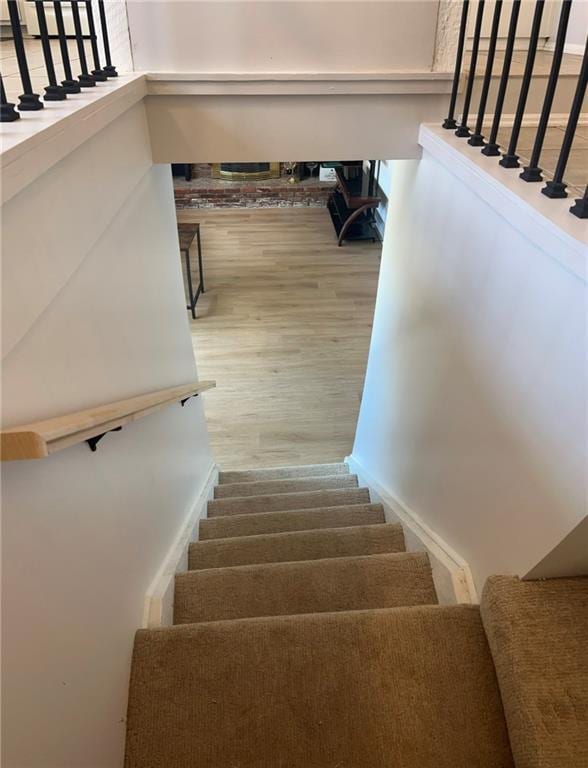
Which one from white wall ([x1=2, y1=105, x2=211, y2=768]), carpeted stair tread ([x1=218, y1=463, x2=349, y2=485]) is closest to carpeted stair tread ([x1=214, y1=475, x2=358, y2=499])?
carpeted stair tread ([x1=218, y1=463, x2=349, y2=485])

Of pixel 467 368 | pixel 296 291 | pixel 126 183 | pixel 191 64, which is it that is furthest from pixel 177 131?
pixel 296 291

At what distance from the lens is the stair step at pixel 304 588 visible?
1.70m

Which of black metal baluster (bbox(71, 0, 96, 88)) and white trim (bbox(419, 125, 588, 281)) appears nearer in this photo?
white trim (bbox(419, 125, 588, 281))

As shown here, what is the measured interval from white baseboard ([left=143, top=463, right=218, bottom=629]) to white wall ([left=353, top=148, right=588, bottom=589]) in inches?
36.2

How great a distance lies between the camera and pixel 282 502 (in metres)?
2.85

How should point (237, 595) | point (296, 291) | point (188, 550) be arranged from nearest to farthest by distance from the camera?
1. point (237, 595)
2. point (188, 550)
3. point (296, 291)

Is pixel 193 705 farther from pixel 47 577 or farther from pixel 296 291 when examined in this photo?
pixel 296 291

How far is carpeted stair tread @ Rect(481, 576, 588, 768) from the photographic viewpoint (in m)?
1.11

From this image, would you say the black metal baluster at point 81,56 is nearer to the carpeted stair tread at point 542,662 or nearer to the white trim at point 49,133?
the white trim at point 49,133

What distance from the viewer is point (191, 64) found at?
6.28 feet

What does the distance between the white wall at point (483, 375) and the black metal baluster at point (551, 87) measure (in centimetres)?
8

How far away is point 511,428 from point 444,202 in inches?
35.1

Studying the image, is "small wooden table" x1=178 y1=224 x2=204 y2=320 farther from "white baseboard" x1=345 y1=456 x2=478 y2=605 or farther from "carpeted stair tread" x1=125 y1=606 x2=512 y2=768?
"carpeted stair tread" x1=125 y1=606 x2=512 y2=768

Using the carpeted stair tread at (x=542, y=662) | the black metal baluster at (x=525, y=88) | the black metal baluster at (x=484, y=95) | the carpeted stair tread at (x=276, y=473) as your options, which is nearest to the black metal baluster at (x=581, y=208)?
the black metal baluster at (x=525, y=88)
